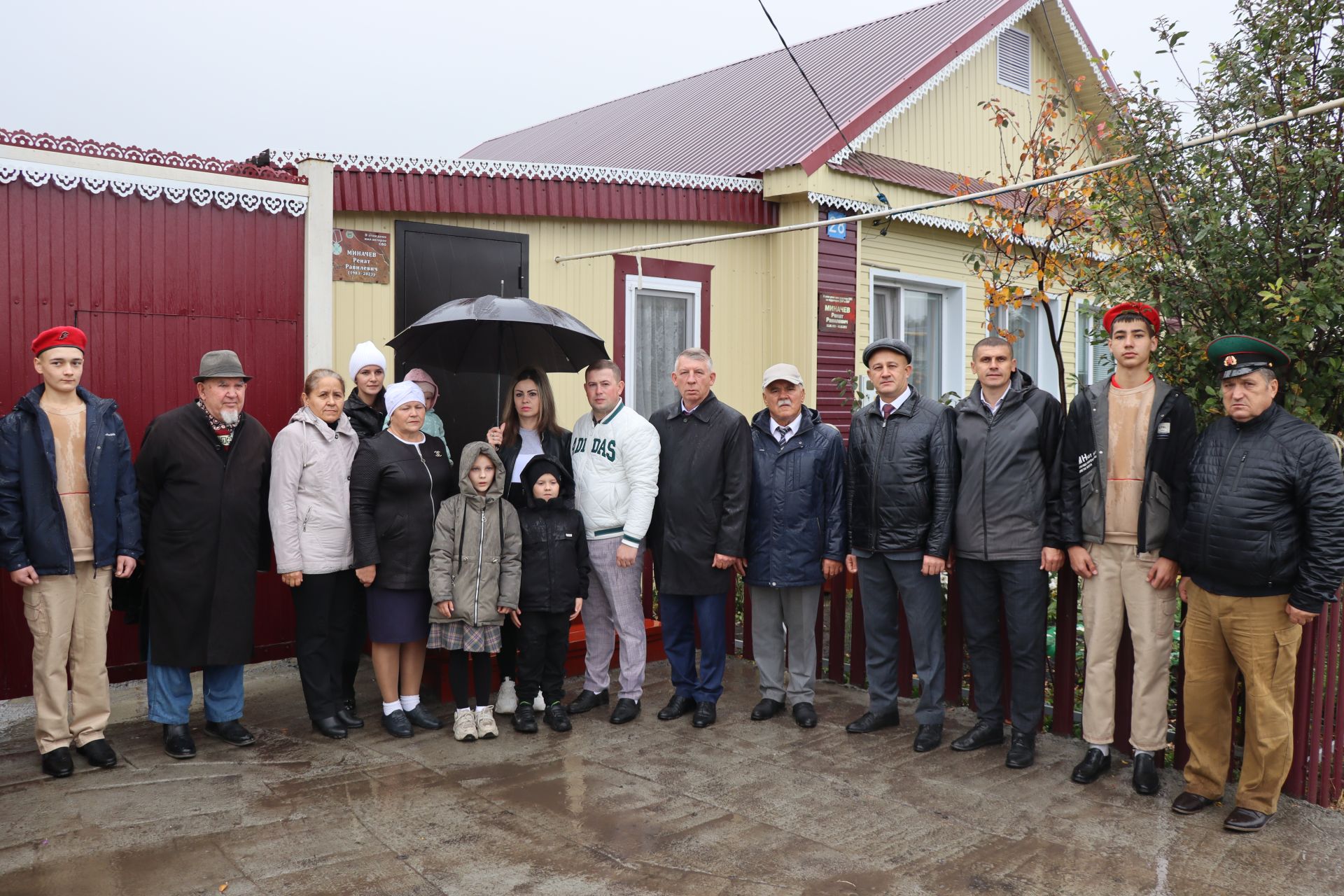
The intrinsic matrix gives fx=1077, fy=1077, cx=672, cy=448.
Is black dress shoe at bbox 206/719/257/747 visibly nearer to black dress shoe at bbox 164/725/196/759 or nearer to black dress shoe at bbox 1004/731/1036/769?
black dress shoe at bbox 164/725/196/759

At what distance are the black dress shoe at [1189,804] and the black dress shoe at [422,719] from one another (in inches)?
137

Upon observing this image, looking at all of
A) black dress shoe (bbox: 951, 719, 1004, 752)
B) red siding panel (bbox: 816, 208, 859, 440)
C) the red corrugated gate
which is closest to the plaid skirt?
the red corrugated gate

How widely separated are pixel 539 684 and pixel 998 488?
8.43 ft

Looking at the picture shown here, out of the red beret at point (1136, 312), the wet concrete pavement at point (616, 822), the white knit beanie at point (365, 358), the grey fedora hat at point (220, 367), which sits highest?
the red beret at point (1136, 312)

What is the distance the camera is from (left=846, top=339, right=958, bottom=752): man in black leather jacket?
527 centimetres

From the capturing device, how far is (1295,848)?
4062 millimetres

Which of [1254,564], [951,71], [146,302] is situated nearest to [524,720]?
[146,302]

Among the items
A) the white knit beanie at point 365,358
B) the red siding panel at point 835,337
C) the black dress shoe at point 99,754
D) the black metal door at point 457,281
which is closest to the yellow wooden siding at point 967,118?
the red siding panel at point 835,337

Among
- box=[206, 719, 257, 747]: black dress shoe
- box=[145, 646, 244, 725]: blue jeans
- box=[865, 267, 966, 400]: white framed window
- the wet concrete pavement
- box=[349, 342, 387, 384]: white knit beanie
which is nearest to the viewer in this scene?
the wet concrete pavement

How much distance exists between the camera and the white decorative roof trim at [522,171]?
23.3 feet

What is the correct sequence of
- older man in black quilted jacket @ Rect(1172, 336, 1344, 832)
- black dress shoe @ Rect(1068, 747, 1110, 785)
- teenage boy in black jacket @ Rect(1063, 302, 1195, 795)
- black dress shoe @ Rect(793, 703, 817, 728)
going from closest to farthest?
older man in black quilted jacket @ Rect(1172, 336, 1344, 832) → teenage boy in black jacket @ Rect(1063, 302, 1195, 795) → black dress shoe @ Rect(1068, 747, 1110, 785) → black dress shoe @ Rect(793, 703, 817, 728)

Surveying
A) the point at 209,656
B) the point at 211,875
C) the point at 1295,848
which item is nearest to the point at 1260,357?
the point at 1295,848

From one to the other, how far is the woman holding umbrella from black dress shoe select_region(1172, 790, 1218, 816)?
10.5 ft

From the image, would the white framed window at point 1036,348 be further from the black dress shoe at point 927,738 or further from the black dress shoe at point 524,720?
the black dress shoe at point 524,720
